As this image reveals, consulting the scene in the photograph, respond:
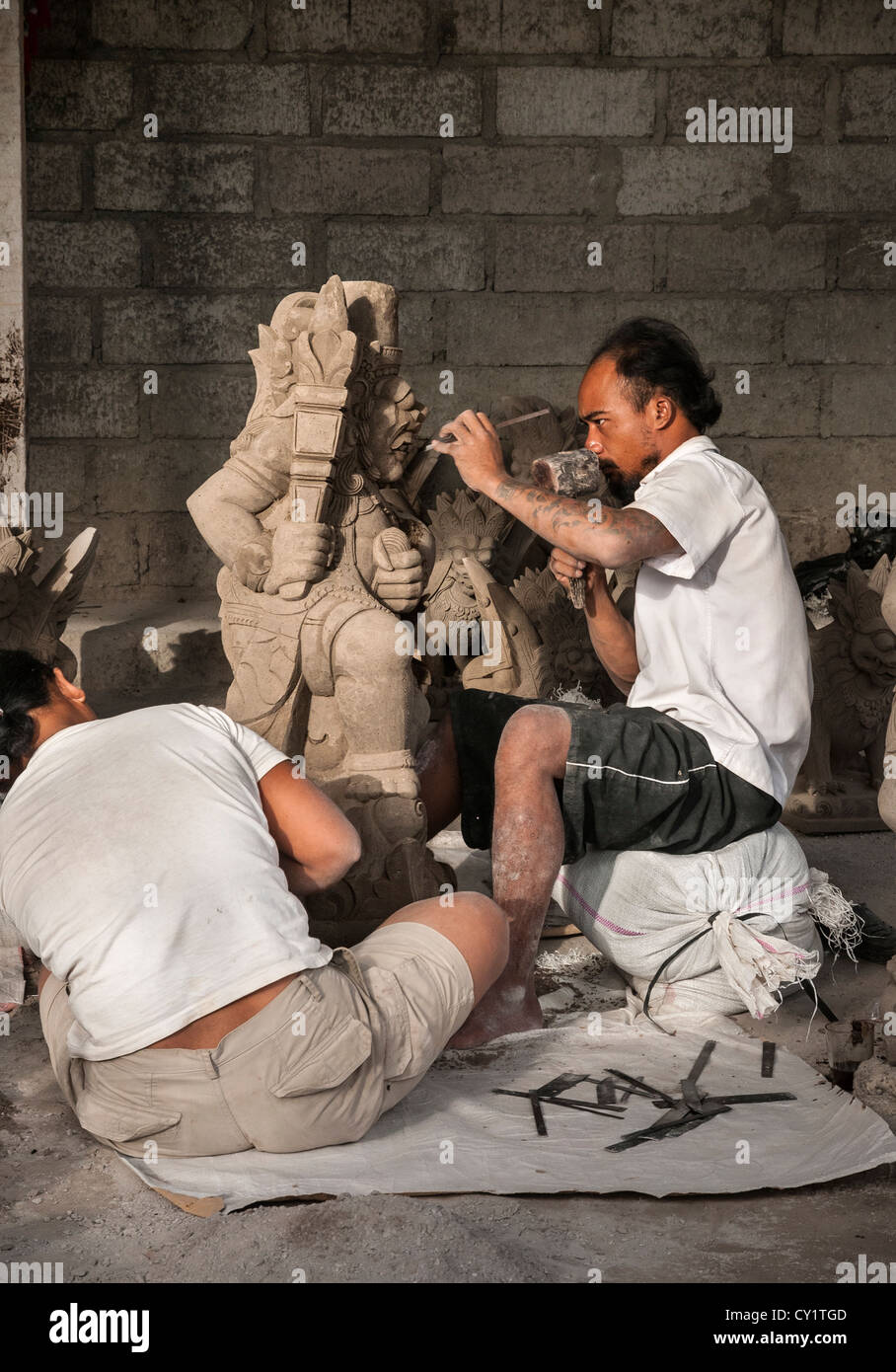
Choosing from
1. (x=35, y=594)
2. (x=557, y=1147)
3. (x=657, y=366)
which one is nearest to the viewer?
(x=557, y=1147)

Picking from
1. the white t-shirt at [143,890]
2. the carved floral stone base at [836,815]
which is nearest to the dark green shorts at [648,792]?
the white t-shirt at [143,890]

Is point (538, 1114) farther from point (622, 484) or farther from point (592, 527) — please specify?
point (622, 484)

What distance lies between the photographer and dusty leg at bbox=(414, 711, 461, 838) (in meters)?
3.94

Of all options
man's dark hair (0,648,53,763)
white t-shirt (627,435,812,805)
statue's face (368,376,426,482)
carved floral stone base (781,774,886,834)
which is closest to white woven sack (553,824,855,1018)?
white t-shirt (627,435,812,805)

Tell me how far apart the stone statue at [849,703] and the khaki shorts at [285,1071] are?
2.79 m

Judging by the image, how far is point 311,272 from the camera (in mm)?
7355

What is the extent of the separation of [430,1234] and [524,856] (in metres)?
1.11

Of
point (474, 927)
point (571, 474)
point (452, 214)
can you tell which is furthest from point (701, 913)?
point (452, 214)

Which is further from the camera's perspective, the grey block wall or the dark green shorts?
the grey block wall

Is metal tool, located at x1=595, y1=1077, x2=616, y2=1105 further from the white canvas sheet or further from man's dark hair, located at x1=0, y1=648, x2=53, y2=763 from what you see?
man's dark hair, located at x1=0, y1=648, x2=53, y2=763

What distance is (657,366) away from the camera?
3592 millimetres

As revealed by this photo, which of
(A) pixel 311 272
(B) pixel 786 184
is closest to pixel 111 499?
(A) pixel 311 272

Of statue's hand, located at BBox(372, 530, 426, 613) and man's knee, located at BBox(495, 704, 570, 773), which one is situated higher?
statue's hand, located at BBox(372, 530, 426, 613)

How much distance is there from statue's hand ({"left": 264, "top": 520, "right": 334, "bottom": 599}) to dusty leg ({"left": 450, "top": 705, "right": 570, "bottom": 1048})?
798 millimetres
